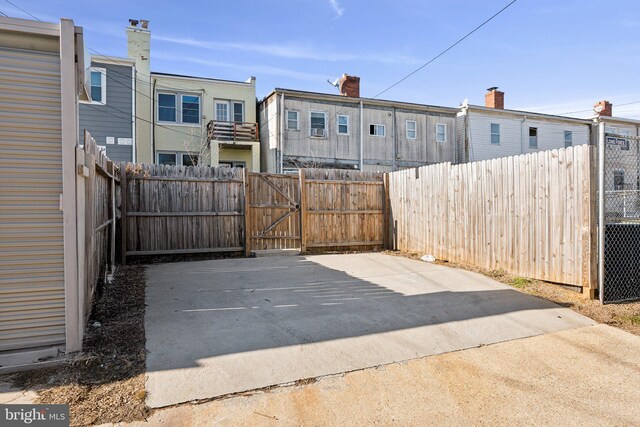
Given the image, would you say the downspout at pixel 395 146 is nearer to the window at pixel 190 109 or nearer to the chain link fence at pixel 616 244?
the window at pixel 190 109

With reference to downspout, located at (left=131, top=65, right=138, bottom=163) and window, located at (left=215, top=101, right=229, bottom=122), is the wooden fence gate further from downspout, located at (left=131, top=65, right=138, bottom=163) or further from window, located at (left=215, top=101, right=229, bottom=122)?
window, located at (left=215, top=101, right=229, bottom=122)

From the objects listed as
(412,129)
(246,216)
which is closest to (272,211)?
(246,216)

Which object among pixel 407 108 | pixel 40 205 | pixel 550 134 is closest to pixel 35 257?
pixel 40 205

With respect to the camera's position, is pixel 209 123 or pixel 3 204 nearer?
pixel 3 204

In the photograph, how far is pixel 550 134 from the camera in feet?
70.3

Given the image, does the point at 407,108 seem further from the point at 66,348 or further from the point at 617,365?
the point at 66,348

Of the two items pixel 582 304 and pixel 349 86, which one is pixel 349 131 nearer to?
pixel 349 86

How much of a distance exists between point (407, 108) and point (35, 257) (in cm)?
1831

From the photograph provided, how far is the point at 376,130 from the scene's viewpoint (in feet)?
60.7

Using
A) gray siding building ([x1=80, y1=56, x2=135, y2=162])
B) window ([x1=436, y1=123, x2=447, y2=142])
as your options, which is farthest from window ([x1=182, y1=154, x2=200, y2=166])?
window ([x1=436, y1=123, x2=447, y2=142])

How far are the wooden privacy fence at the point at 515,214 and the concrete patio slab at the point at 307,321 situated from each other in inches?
28.9

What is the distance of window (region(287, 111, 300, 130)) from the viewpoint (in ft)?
55.5

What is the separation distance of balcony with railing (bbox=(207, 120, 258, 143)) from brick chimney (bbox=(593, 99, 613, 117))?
21.6 meters

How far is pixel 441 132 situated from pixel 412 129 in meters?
1.86
